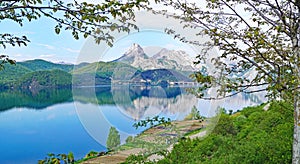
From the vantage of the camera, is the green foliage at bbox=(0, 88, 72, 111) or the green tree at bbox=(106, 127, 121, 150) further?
the green foliage at bbox=(0, 88, 72, 111)

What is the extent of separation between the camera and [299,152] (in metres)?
2.36

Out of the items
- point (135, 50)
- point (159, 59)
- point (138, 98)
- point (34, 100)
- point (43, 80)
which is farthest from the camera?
point (43, 80)

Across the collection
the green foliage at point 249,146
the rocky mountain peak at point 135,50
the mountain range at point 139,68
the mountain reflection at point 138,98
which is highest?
the rocky mountain peak at point 135,50

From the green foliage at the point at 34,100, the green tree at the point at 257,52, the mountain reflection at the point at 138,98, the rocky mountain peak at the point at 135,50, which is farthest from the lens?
the green foliage at the point at 34,100

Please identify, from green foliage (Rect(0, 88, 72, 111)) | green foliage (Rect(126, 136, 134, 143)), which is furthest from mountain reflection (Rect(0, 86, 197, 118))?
green foliage (Rect(0, 88, 72, 111))

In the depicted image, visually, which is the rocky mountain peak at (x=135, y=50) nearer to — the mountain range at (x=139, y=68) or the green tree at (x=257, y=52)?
the mountain range at (x=139, y=68)

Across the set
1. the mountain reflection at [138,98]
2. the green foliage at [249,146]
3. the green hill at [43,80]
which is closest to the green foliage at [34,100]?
the green hill at [43,80]

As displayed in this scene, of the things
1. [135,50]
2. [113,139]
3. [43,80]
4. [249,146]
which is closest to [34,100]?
[43,80]

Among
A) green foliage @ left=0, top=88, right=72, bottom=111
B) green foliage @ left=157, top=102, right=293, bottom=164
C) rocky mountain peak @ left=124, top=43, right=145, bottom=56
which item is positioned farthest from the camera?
green foliage @ left=0, top=88, right=72, bottom=111

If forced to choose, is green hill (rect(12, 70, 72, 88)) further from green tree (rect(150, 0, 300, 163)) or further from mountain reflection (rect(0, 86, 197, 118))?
green tree (rect(150, 0, 300, 163))

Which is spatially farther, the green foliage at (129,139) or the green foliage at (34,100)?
the green foliage at (34,100)

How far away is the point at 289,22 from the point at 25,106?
39.0 metres

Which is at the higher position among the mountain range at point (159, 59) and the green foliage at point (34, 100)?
the mountain range at point (159, 59)

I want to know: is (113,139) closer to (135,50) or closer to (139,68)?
(139,68)
